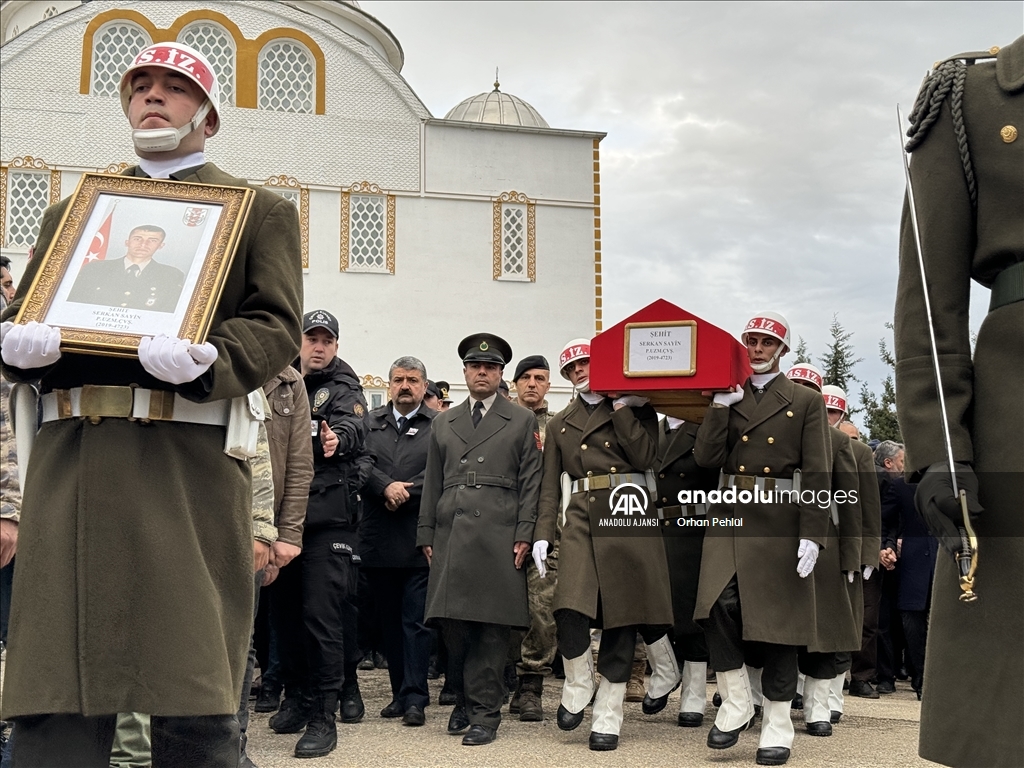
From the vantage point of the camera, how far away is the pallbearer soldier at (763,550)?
21.9ft

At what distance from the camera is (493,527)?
7488mm

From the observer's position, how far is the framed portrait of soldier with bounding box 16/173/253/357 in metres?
3.06

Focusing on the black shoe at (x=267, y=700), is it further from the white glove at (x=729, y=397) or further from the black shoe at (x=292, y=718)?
the white glove at (x=729, y=397)

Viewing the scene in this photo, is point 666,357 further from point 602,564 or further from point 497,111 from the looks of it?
point 497,111

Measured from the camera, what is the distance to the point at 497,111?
2919cm

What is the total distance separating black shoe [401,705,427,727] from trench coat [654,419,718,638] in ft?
5.27

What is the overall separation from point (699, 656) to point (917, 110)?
5.37 m

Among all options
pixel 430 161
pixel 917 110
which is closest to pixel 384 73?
pixel 430 161

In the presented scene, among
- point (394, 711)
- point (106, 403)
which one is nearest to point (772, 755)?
point (394, 711)

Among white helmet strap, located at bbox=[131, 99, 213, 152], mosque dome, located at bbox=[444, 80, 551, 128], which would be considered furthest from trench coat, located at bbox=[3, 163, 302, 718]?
mosque dome, located at bbox=[444, 80, 551, 128]

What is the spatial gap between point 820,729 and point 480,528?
2.29 metres

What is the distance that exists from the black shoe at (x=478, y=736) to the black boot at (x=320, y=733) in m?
0.70

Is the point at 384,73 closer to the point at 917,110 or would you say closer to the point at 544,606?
the point at 544,606

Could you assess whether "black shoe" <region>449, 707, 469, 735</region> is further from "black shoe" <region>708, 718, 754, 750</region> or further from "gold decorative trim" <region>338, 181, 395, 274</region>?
"gold decorative trim" <region>338, 181, 395, 274</region>
